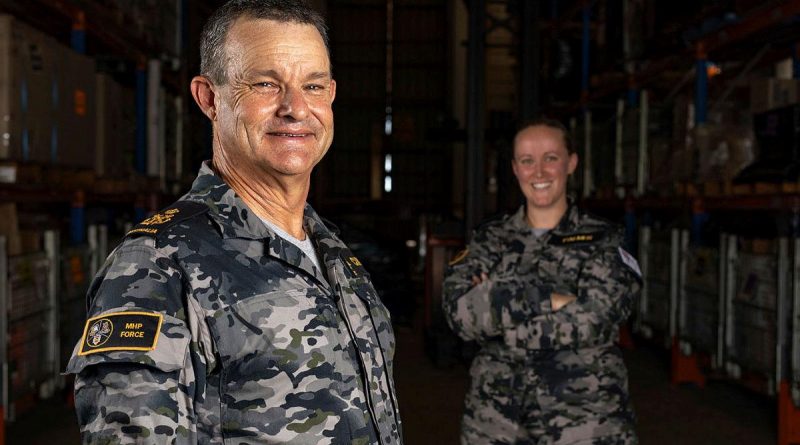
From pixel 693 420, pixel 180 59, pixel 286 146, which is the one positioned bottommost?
pixel 693 420

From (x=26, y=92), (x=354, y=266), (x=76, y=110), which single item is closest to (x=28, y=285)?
(x=26, y=92)

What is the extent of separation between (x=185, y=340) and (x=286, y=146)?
41cm

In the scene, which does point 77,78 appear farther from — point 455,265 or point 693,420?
point 693,420

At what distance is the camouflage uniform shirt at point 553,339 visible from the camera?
2.53 m

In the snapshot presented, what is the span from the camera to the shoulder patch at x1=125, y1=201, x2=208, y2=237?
3.69 ft

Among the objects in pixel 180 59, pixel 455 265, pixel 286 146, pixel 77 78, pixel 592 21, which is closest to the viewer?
pixel 286 146

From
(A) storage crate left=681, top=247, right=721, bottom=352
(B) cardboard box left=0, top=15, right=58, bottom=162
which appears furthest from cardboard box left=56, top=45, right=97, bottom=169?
(A) storage crate left=681, top=247, right=721, bottom=352

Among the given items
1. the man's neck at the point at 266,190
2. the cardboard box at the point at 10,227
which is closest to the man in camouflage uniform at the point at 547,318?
the man's neck at the point at 266,190

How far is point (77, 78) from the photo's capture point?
4996 mm

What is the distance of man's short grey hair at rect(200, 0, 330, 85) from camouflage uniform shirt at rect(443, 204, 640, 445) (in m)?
1.56

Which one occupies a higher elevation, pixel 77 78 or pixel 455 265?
pixel 77 78

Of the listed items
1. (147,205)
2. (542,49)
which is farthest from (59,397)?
(542,49)

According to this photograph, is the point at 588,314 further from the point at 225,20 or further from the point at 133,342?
the point at 133,342

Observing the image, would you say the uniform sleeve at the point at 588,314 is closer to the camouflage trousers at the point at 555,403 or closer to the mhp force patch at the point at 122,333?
the camouflage trousers at the point at 555,403
